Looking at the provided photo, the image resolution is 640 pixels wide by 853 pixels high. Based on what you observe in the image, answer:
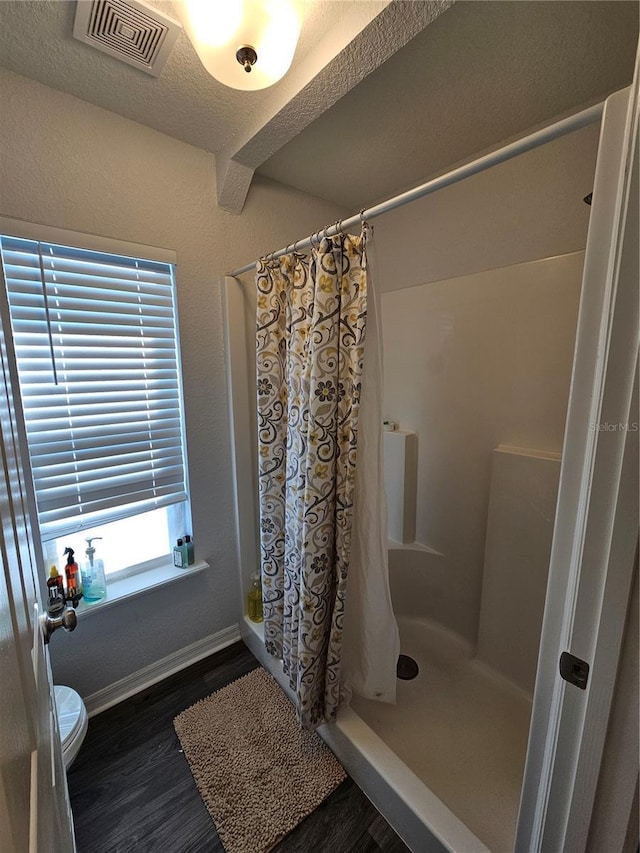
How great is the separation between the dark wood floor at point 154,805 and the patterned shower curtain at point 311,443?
0.87ft

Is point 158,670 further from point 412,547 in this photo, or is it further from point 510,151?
point 510,151

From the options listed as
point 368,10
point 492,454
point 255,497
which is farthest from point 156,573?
point 368,10

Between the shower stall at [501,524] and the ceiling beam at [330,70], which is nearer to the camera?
the shower stall at [501,524]

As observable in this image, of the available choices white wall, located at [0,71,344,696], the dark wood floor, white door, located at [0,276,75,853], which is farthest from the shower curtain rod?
the dark wood floor

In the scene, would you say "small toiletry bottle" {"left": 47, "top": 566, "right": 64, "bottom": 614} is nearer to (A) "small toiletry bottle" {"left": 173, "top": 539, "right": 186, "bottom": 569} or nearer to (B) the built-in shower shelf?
(A) "small toiletry bottle" {"left": 173, "top": 539, "right": 186, "bottom": 569}

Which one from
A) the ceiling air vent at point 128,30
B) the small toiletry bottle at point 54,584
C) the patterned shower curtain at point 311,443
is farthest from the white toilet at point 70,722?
the ceiling air vent at point 128,30

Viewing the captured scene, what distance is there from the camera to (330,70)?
3.24ft

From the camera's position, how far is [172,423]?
1.53 m

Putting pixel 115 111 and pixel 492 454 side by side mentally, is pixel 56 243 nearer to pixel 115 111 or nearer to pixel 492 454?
pixel 115 111

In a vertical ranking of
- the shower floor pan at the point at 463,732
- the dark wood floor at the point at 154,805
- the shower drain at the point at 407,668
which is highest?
the shower drain at the point at 407,668

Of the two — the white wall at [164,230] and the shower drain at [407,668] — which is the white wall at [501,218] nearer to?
the white wall at [164,230]

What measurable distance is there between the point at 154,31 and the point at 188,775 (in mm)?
2383

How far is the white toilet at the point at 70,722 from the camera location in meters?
1.07

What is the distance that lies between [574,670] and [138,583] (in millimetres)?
1564
